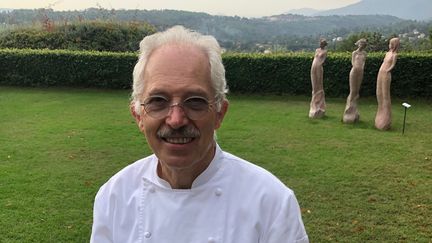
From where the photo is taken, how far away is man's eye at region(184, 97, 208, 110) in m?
1.67

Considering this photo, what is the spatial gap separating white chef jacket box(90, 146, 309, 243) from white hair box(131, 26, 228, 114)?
0.88ft

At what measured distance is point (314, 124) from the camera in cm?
963

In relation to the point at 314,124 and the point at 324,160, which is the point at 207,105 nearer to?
the point at 324,160

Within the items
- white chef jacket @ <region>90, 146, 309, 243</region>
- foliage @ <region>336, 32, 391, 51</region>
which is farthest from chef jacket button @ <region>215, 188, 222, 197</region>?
foliage @ <region>336, 32, 391, 51</region>

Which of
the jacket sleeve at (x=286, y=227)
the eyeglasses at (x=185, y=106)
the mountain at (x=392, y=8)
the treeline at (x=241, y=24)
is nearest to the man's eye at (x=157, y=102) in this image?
the eyeglasses at (x=185, y=106)

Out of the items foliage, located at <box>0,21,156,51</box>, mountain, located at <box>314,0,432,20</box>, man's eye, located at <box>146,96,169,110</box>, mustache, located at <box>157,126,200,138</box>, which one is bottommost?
foliage, located at <box>0,21,156,51</box>

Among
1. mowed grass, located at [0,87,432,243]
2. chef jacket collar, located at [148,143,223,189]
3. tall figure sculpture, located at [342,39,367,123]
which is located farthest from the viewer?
tall figure sculpture, located at [342,39,367,123]

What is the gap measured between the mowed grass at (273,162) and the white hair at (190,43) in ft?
10.5

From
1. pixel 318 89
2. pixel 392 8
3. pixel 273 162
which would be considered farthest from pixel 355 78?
pixel 392 8

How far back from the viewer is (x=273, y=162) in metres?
6.97

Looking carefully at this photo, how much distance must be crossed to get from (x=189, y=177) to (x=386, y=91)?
826 centimetres

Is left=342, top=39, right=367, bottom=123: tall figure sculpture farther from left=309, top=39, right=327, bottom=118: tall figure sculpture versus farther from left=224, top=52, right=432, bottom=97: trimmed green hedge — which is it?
left=224, top=52, right=432, bottom=97: trimmed green hedge

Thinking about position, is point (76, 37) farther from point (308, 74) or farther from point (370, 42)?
point (370, 42)

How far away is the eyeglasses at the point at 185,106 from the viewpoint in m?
1.67
